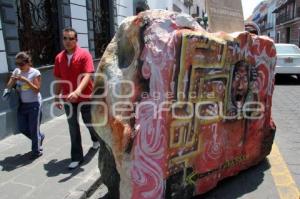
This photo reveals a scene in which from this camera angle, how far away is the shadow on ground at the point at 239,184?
12.2ft

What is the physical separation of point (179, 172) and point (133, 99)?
82 cm

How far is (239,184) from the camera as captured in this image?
3990 millimetres

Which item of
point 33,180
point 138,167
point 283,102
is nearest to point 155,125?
point 138,167

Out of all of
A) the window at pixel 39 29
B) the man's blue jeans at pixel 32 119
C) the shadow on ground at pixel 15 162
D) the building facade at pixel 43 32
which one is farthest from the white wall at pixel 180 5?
the shadow on ground at pixel 15 162

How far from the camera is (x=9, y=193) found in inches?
145

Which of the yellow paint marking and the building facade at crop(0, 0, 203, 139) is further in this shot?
the building facade at crop(0, 0, 203, 139)

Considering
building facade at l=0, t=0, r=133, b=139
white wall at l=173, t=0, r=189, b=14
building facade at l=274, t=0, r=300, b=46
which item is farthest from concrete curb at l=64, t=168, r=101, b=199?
building facade at l=274, t=0, r=300, b=46

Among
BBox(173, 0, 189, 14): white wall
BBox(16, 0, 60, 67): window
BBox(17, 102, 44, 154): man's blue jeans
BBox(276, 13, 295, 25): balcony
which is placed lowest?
BBox(17, 102, 44, 154): man's blue jeans

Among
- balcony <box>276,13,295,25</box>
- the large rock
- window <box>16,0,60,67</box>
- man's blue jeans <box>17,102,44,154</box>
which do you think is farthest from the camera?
balcony <box>276,13,295,25</box>

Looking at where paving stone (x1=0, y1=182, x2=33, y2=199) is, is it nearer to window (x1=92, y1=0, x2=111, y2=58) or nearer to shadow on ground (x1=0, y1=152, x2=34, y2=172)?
shadow on ground (x1=0, y1=152, x2=34, y2=172)

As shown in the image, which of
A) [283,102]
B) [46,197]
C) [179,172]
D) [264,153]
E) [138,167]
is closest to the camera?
[138,167]

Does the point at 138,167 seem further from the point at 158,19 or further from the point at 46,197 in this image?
the point at 158,19

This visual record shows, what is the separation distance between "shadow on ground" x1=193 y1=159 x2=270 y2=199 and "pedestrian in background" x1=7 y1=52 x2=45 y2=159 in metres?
2.34

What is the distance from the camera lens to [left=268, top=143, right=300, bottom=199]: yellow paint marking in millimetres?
3728
